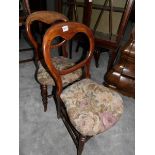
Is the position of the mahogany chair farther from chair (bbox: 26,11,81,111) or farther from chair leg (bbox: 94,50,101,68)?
chair (bbox: 26,11,81,111)

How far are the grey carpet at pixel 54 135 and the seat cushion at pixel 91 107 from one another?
452 mm

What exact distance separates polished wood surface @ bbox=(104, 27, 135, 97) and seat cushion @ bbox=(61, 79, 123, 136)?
551mm

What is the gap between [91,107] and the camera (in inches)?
45.7

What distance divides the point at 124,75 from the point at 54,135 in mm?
967

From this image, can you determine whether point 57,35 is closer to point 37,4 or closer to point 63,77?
point 63,77

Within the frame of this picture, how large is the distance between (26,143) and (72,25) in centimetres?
109

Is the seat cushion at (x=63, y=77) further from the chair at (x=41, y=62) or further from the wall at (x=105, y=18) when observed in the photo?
the wall at (x=105, y=18)

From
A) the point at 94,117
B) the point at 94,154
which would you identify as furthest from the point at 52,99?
the point at 94,117

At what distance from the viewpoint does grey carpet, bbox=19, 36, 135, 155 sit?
1425mm

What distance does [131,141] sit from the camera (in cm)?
153

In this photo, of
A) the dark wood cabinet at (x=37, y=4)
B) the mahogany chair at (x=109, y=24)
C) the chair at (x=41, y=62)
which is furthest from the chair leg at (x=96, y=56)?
the dark wood cabinet at (x=37, y=4)

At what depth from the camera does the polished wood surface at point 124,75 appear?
1655mm
